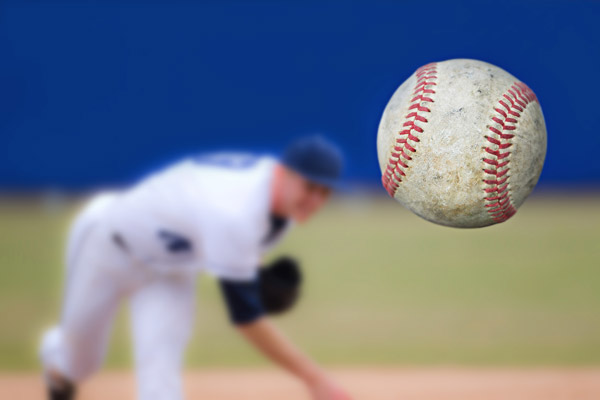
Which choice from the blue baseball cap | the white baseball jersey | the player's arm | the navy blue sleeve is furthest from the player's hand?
the blue baseball cap

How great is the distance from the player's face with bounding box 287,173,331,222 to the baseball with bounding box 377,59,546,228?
53cm

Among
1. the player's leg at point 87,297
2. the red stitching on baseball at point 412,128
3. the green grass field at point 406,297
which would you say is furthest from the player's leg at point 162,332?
the green grass field at point 406,297

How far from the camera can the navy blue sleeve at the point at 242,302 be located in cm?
227

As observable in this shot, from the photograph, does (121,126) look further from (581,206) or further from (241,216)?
(241,216)

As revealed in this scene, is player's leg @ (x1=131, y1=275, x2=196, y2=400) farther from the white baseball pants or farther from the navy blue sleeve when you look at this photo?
the navy blue sleeve

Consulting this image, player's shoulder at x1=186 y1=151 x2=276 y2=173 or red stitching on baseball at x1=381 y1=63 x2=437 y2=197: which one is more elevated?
player's shoulder at x1=186 y1=151 x2=276 y2=173

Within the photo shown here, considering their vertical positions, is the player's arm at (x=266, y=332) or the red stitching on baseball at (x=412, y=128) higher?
the red stitching on baseball at (x=412, y=128)

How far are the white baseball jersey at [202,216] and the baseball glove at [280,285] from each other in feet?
0.71

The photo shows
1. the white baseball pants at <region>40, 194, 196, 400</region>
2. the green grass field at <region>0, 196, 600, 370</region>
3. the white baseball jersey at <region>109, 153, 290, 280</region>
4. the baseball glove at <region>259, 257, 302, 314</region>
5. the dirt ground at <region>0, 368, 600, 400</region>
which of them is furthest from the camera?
the green grass field at <region>0, 196, 600, 370</region>

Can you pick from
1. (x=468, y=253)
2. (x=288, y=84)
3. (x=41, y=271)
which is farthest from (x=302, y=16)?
(x=41, y=271)

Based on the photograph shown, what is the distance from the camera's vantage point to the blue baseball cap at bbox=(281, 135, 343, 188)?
90.0 inches

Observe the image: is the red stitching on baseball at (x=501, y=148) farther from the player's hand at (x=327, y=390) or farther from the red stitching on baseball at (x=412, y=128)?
the player's hand at (x=327, y=390)

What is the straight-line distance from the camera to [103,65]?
11805 millimetres

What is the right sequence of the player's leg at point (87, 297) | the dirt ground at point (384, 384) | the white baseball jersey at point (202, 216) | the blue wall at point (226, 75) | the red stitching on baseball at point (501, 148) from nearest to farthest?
the red stitching on baseball at point (501, 148) → the white baseball jersey at point (202, 216) → the player's leg at point (87, 297) → the dirt ground at point (384, 384) → the blue wall at point (226, 75)
